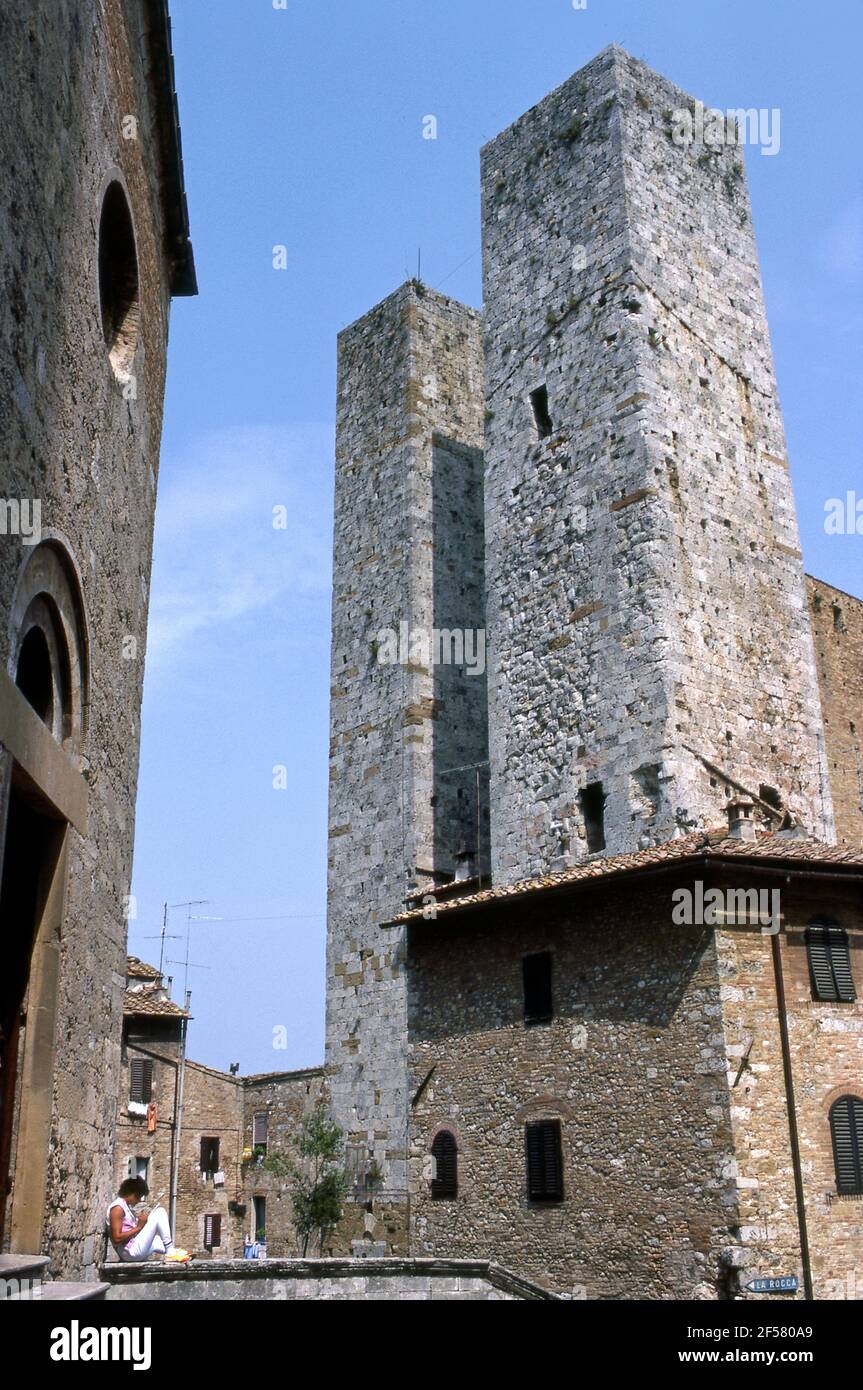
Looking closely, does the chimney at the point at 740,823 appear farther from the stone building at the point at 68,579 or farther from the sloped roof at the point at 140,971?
the sloped roof at the point at 140,971

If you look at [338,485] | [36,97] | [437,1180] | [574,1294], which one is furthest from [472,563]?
[36,97]

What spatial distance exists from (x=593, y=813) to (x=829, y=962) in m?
4.54

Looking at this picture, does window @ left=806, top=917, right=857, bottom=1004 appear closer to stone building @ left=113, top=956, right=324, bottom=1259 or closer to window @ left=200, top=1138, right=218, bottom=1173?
stone building @ left=113, top=956, right=324, bottom=1259

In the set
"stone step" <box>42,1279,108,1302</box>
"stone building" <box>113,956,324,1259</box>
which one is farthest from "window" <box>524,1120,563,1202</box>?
"stone building" <box>113,956,324,1259</box>

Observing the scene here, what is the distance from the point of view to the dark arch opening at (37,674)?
7074mm

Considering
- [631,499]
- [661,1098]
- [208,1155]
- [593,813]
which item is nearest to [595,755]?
[593,813]

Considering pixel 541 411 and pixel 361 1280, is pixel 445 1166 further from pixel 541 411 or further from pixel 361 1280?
pixel 541 411

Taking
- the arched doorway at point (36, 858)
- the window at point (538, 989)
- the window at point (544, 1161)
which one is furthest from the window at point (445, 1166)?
the arched doorway at point (36, 858)

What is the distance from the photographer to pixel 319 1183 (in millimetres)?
20156

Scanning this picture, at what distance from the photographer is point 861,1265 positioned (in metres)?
12.8

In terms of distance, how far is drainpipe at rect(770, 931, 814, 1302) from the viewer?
12.6 m

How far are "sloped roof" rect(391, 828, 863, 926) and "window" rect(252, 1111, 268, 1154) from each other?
1878 cm
